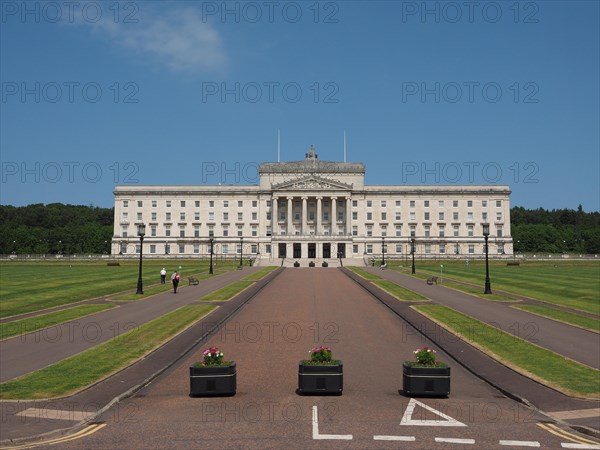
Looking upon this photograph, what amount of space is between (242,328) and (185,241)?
130 m

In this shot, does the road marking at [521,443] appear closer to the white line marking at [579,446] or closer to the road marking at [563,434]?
the white line marking at [579,446]

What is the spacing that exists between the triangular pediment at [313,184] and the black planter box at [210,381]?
5312 inches

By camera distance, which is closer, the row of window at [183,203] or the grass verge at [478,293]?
the grass verge at [478,293]

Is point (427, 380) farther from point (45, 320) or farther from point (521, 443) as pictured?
point (45, 320)

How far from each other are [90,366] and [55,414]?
5.77 metres

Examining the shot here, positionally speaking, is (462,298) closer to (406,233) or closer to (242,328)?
(242,328)

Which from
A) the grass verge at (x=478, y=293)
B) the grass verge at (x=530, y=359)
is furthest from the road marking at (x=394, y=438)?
the grass verge at (x=478, y=293)

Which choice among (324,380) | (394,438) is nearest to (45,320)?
(324,380)

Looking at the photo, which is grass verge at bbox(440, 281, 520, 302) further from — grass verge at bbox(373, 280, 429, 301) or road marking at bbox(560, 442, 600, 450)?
road marking at bbox(560, 442, 600, 450)

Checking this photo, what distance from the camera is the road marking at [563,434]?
43.0 ft

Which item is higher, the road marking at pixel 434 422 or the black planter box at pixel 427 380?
the black planter box at pixel 427 380

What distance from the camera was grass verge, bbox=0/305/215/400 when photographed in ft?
57.3

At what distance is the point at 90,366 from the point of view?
2066 centimetres

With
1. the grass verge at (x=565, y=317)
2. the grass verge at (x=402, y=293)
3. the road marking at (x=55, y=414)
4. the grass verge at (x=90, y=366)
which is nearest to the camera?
the road marking at (x=55, y=414)
